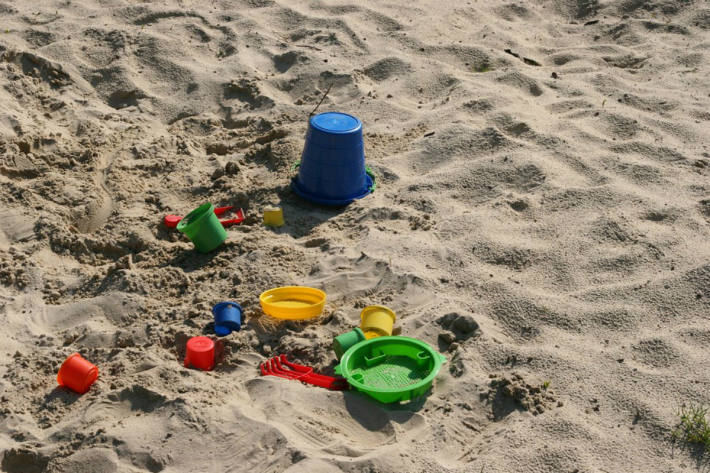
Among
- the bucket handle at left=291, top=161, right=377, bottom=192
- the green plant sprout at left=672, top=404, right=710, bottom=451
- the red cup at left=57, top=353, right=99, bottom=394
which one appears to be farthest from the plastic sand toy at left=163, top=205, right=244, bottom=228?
the green plant sprout at left=672, top=404, right=710, bottom=451

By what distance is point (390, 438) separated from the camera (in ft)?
8.05

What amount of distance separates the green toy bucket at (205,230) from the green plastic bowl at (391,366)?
0.97m

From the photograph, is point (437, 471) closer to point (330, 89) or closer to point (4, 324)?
point (4, 324)

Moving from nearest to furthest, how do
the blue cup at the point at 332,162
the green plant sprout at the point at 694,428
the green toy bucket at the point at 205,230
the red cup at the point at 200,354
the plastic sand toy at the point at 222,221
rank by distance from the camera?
the green plant sprout at the point at 694,428, the red cup at the point at 200,354, the green toy bucket at the point at 205,230, the plastic sand toy at the point at 222,221, the blue cup at the point at 332,162

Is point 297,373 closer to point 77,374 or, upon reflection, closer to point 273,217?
point 77,374

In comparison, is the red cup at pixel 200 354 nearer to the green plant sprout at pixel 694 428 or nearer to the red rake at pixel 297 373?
the red rake at pixel 297 373

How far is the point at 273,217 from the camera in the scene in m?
3.61

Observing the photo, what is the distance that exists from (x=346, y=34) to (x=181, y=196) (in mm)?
1947

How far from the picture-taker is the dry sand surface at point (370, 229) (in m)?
2.48

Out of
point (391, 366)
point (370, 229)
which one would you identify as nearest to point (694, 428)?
point (391, 366)

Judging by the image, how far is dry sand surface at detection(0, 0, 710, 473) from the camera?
2.48 m

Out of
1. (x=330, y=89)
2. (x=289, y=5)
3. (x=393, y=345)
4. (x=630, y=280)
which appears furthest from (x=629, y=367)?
(x=289, y=5)

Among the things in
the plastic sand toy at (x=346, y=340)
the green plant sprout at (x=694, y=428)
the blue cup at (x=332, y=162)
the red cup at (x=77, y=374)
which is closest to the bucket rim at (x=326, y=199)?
the blue cup at (x=332, y=162)

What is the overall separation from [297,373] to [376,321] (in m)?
0.36
